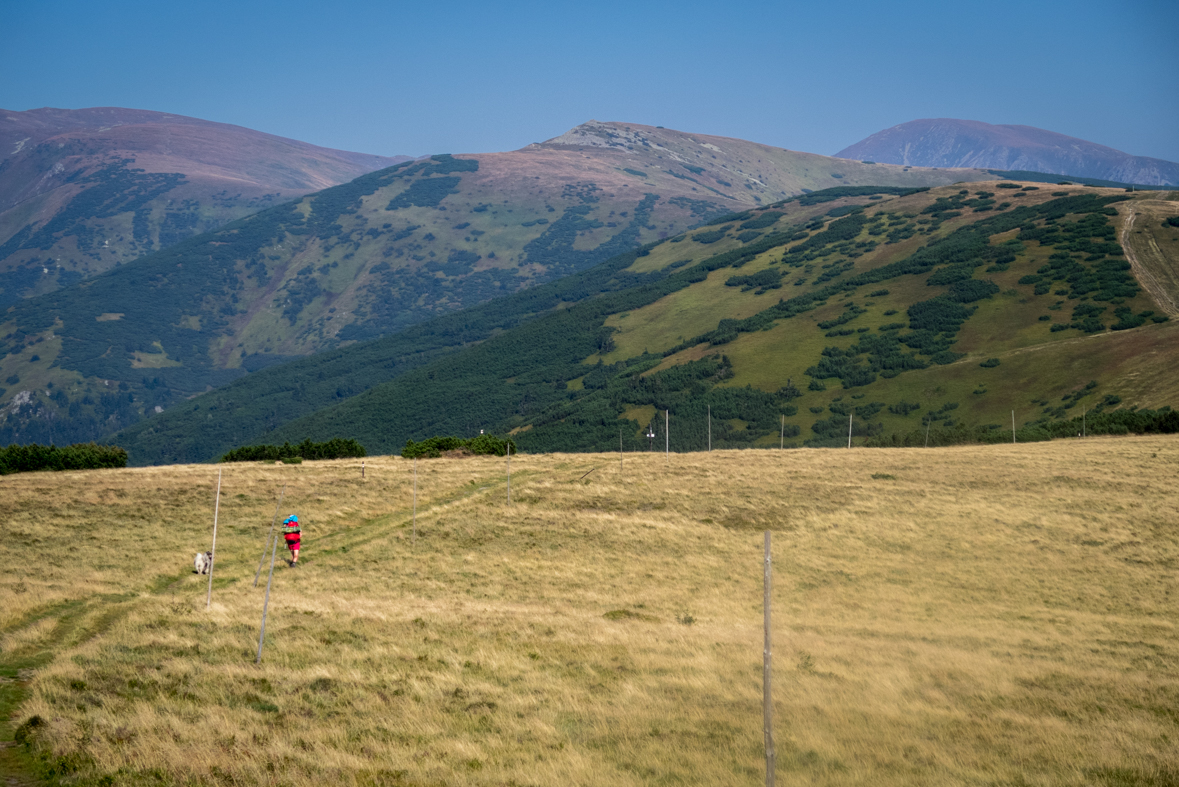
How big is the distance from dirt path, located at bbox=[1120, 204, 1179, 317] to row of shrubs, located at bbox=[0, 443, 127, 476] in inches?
6675

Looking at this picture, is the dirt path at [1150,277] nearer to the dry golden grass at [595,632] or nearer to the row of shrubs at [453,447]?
the dry golden grass at [595,632]

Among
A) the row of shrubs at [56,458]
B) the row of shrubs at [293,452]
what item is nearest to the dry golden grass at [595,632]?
the row of shrubs at [56,458]

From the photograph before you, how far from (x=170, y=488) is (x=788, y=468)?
139ft

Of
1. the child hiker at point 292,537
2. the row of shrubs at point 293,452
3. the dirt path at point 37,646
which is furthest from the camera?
the row of shrubs at point 293,452

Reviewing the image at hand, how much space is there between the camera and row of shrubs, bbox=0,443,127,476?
52.8 meters

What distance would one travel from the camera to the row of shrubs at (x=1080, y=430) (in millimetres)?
79312

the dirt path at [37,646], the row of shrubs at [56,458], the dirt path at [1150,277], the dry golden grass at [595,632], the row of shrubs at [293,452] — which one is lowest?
the dry golden grass at [595,632]

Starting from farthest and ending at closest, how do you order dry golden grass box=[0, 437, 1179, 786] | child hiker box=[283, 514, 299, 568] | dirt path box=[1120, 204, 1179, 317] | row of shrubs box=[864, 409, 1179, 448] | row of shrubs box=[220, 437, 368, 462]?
dirt path box=[1120, 204, 1179, 317] → row of shrubs box=[864, 409, 1179, 448] → row of shrubs box=[220, 437, 368, 462] → child hiker box=[283, 514, 299, 568] → dry golden grass box=[0, 437, 1179, 786]

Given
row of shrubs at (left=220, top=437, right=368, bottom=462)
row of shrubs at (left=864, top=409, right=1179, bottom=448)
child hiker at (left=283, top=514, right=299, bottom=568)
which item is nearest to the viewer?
child hiker at (left=283, top=514, right=299, bottom=568)

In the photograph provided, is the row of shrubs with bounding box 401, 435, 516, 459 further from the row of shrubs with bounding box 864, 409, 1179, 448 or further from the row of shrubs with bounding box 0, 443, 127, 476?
the row of shrubs with bounding box 864, 409, 1179, 448

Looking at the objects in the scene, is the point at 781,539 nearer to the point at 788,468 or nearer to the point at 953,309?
the point at 788,468

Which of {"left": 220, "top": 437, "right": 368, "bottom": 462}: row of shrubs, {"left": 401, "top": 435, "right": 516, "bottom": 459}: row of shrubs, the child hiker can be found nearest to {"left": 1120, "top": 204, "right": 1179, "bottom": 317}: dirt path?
{"left": 401, "top": 435, "right": 516, "bottom": 459}: row of shrubs

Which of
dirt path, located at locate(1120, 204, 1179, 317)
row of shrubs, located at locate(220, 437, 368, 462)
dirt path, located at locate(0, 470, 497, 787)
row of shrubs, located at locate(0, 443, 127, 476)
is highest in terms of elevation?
dirt path, located at locate(1120, 204, 1179, 317)

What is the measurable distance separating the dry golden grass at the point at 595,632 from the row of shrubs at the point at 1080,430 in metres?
33.4
